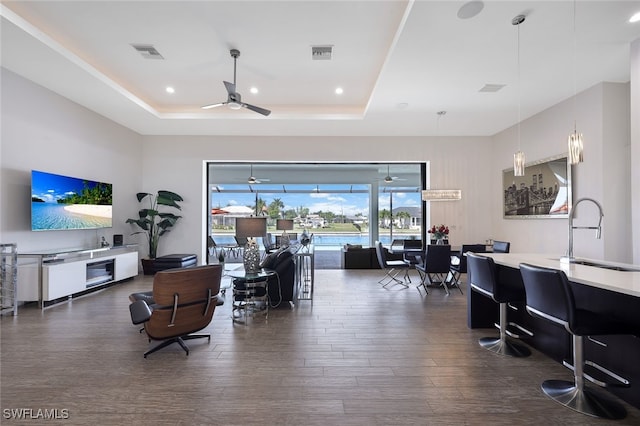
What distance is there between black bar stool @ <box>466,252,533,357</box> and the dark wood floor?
13 centimetres

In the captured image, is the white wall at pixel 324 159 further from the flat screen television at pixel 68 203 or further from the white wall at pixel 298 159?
the flat screen television at pixel 68 203

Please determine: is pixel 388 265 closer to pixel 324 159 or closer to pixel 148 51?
pixel 324 159

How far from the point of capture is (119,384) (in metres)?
2.26

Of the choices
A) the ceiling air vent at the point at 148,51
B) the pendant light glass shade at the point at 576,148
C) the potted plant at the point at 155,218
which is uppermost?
the ceiling air vent at the point at 148,51

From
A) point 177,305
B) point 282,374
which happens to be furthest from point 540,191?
point 177,305

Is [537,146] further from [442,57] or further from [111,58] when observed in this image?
[111,58]

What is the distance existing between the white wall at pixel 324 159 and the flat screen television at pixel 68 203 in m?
1.55

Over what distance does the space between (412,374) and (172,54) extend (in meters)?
4.87

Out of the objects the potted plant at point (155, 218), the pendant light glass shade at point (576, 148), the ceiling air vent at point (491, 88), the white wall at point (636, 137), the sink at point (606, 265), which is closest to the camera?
the sink at point (606, 265)

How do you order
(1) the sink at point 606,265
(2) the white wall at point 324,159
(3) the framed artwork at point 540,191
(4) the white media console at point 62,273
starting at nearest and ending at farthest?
(1) the sink at point 606,265 → (4) the white media console at point 62,273 → (3) the framed artwork at point 540,191 → (2) the white wall at point 324,159

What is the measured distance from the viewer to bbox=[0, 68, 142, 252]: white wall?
4.09 metres

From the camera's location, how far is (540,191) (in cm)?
540

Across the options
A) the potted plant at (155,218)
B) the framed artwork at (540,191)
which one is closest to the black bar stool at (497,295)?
the framed artwork at (540,191)

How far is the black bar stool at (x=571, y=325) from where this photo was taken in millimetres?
1865
